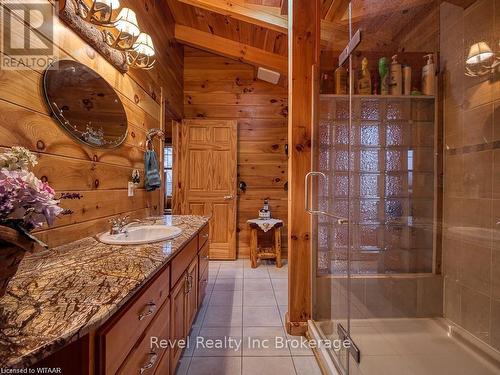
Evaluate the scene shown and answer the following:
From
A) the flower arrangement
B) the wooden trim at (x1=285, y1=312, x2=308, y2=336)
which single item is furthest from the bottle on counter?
the flower arrangement

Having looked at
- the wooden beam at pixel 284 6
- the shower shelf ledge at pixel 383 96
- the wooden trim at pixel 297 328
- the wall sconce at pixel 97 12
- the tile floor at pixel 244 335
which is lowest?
the tile floor at pixel 244 335

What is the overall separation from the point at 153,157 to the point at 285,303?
72.7 inches

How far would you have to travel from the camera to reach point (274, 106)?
3771 mm

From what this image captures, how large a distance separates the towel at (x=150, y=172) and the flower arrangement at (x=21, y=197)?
148 cm

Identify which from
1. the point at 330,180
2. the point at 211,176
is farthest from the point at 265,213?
the point at 330,180

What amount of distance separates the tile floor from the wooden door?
0.93 metres

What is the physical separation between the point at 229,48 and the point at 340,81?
2149 millimetres

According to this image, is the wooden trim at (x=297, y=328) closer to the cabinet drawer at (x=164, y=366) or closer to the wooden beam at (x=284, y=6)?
the cabinet drawer at (x=164, y=366)

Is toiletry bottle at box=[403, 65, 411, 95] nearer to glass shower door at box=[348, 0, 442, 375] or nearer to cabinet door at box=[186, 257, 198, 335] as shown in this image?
glass shower door at box=[348, 0, 442, 375]

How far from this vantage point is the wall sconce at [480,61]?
1.46 m

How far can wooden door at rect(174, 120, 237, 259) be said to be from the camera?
143 inches

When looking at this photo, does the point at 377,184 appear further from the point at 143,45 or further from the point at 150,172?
the point at 143,45

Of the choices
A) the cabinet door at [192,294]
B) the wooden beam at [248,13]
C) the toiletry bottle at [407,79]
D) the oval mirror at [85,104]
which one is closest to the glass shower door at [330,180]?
the toiletry bottle at [407,79]

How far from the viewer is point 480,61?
154 cm
